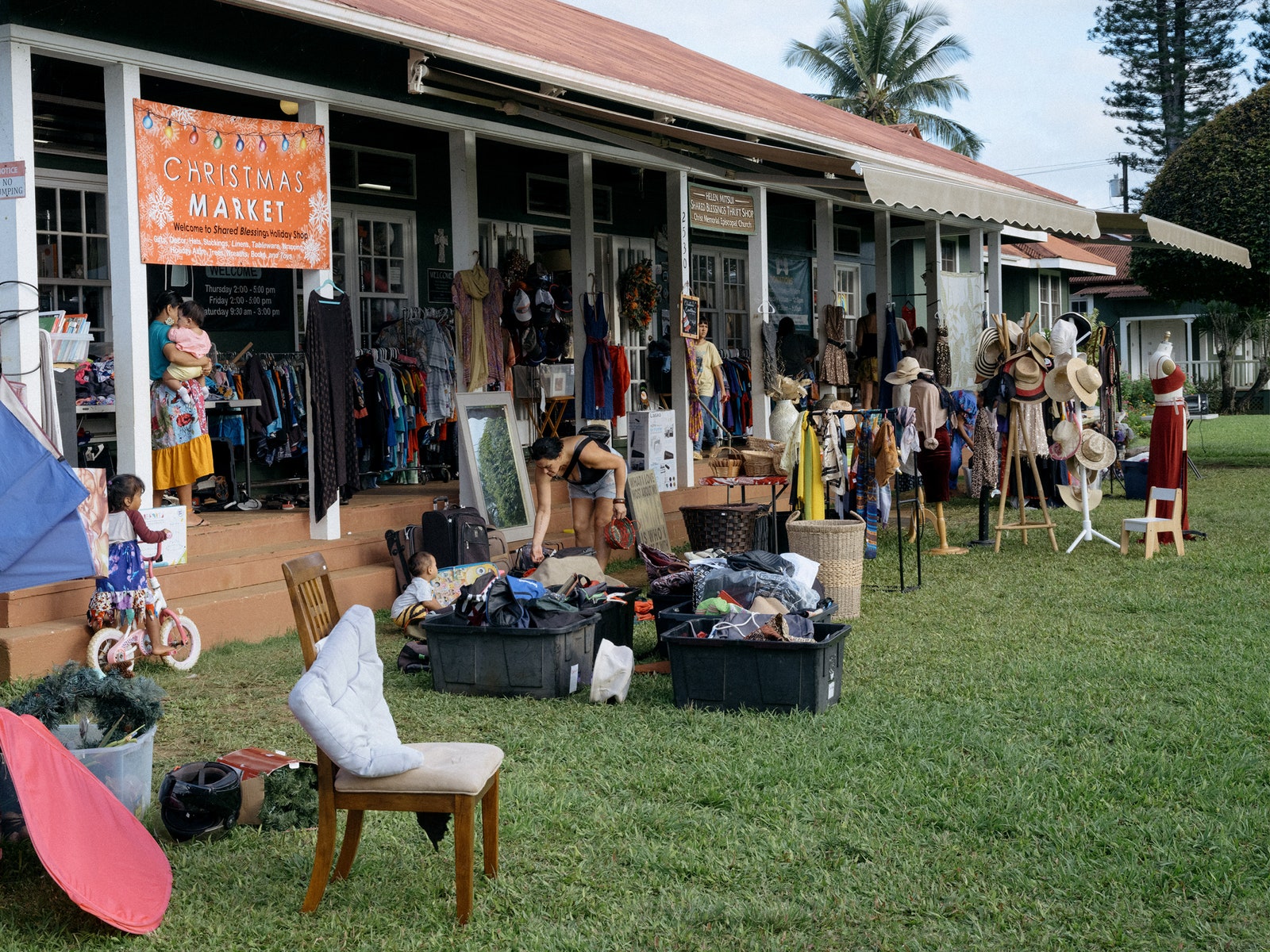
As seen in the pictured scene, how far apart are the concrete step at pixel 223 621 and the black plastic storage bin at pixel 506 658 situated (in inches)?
67.0

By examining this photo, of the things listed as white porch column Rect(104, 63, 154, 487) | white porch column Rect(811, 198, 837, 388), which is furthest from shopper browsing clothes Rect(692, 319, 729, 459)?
white porch column Rect(104, 63, 154, 487)

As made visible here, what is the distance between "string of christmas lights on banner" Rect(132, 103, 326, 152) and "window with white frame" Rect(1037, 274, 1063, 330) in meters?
20.4

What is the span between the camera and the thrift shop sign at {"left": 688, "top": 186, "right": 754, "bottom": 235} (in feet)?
39.2

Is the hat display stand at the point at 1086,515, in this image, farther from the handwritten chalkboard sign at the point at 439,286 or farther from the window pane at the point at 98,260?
the window pane at the point at 98,260

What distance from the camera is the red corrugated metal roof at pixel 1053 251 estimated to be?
81.3 ft

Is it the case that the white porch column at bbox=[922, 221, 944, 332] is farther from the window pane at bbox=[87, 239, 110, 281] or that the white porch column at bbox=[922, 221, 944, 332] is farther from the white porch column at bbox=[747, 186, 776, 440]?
the window pane at bbox=[87, 239, 110, 281]

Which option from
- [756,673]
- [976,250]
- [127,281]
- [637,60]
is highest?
[637,60]

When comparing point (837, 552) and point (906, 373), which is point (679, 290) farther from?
point (837, 552)

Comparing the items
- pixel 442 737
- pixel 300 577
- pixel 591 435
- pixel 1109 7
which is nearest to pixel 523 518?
pixel 591 435

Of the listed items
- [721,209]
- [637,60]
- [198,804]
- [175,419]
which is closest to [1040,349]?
[721,209]

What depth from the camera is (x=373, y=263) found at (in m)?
11.5

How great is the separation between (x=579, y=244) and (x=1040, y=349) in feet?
13.5

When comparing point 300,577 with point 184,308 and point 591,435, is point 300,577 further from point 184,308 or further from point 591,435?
point 591,435

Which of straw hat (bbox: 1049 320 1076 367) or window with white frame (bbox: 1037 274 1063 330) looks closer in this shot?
straw hat (bbox: 1049 320 1076 367)
